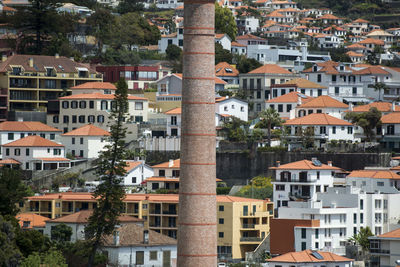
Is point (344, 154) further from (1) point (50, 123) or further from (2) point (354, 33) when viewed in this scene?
(2) point (354, 33)

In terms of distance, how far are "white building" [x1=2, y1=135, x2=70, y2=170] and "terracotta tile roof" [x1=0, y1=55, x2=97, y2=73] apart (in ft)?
51.0

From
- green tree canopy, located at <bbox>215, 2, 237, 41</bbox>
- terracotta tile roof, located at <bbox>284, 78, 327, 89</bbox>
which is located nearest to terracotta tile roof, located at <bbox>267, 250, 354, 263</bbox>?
terracotta tile roof, located at <bbox>284, 78, 327, 89</bbox>

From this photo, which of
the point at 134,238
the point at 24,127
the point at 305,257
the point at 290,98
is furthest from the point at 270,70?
the point at 305,257

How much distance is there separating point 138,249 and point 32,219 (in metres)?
12.2

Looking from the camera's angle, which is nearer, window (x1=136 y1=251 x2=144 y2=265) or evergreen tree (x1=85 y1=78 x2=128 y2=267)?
evergreen tree (x1=85 y1=78 x2=128 y2=267)

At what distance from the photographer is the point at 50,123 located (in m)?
120

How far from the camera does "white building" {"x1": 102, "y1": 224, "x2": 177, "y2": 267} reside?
269 ft

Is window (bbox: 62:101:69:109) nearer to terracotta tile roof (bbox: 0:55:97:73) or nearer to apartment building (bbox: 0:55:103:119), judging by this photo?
apartment building (bbox: 0:55:103:119)

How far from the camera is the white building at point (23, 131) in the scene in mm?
114438

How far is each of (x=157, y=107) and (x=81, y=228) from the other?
39.3m

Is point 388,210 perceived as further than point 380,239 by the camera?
Yes

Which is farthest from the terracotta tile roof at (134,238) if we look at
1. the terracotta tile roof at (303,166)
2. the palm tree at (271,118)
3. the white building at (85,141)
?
the palm tree at (271,118)

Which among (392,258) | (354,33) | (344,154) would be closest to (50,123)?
(344,154)

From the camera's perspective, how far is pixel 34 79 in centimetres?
12538
